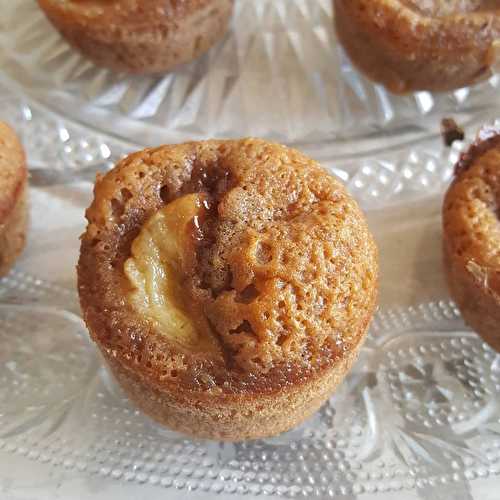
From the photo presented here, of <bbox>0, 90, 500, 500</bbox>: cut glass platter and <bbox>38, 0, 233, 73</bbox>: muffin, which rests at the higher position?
<bbox>38, 0, 233, 73</bbox>: muffin

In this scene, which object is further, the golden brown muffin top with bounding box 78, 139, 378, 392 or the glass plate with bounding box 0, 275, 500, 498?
the glass plate with bounding box 0, 275, 500, 498

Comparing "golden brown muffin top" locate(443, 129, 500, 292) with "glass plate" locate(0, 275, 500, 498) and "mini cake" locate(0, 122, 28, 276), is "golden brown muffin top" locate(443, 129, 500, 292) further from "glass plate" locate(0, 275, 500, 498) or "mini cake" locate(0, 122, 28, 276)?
"mini cake" locate(0, 122, 28, 276)

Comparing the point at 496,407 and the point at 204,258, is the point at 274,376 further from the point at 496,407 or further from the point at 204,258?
the point at 496,407

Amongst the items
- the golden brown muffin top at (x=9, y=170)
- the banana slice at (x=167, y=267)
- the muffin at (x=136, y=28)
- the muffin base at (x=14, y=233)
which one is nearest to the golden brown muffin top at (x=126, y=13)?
the muffin at (x=136, y=28)

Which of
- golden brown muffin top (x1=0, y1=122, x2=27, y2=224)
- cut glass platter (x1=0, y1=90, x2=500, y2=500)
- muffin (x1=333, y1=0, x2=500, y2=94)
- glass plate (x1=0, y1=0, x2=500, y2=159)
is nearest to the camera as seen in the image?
cut glass platter (x1=0, y1=90, x2=500, y2=500)

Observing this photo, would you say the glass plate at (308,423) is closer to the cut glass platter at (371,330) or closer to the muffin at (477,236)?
the cut glass platter at (371,330)

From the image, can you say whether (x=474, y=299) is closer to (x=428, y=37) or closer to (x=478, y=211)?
(x=478, y=211)

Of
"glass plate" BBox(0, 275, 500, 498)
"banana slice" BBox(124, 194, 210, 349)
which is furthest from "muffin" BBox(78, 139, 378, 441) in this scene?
"glass plate" BBox(0, 275, 500, 498)
